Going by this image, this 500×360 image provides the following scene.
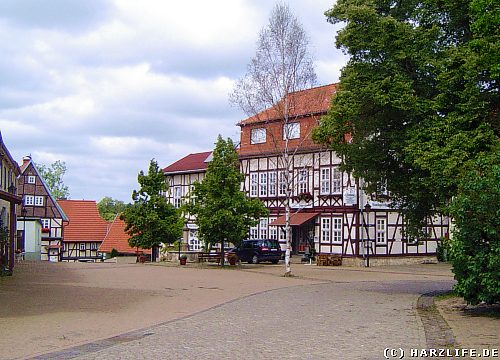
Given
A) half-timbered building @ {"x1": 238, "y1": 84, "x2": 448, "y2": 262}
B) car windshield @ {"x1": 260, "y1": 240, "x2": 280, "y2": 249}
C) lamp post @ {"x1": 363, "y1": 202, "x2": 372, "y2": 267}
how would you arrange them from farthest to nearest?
car windshield @ {"x1": 260, "y1": 240, "x2": 280, "y2": 249} → half-timbered building @ {"x1": 238, "y1": 84, "x2": 448, "y2": 262} → lamp post @ {"x1": 363, "y1": 202, "x2": 372, "y2": 267}

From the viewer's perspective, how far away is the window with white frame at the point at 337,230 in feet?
138

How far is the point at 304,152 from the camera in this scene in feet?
146

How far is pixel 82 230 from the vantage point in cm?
6819

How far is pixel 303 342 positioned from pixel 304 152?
110 feet

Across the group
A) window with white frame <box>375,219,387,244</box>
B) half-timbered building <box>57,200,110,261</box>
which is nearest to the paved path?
window with white frame <box>375,219,387,244</box>

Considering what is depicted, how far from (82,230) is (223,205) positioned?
3615 cm

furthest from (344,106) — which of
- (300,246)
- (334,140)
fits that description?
(300,246)

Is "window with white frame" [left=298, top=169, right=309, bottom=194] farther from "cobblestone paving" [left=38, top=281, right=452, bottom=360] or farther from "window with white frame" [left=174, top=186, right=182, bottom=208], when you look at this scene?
"cobblestone paving" [left=38, top=281, right=452, bottom=360]

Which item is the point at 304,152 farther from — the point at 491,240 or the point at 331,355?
the point at 331,355

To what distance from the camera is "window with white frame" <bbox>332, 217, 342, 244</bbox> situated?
42.1 meters

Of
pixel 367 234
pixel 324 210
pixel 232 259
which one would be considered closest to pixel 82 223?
pixel 324 210

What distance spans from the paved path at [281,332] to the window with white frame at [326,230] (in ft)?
75.7

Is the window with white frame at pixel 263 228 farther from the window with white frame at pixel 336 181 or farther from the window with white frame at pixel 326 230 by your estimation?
the window with white frame at pixel 336 181

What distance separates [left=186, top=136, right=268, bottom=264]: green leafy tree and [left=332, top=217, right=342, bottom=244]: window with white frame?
7.01m
